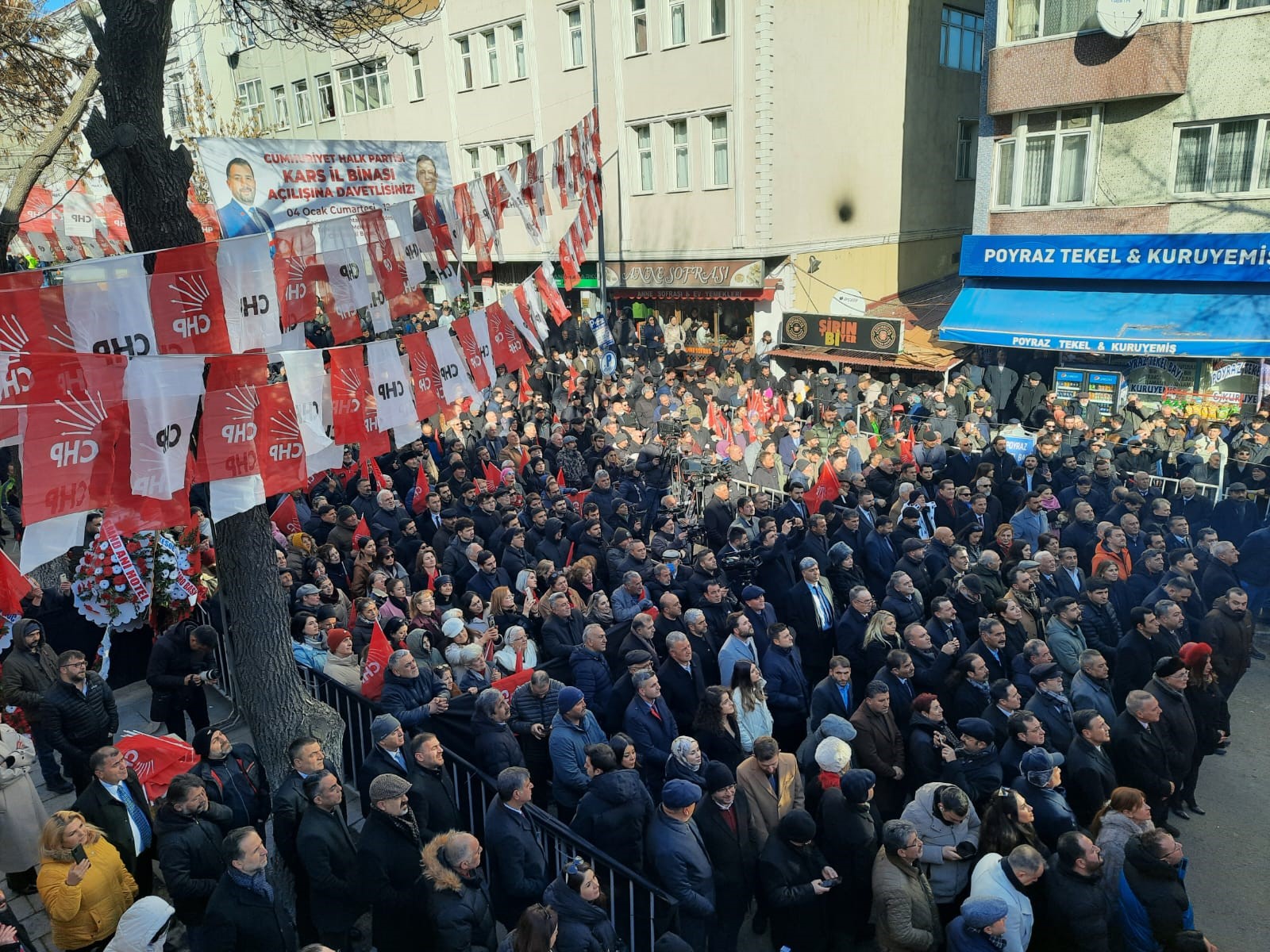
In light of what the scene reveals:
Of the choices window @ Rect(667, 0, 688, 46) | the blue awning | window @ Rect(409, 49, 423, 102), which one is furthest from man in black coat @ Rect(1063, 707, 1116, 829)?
window @ Rect(409, 49, 423, 102)

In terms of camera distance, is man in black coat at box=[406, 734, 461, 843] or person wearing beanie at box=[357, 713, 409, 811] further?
person wearing beanie at box=[357, 713, 409, 811]

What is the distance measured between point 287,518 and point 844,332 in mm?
14631

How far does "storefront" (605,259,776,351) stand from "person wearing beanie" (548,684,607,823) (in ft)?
61.8

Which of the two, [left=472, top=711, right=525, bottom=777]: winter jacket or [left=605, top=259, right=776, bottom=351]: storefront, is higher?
[left=605, top=259, right=776, bottom=351]: storefront

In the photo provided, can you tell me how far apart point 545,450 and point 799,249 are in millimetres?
11932

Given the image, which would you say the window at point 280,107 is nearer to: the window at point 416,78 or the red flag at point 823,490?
the window at point 416,78

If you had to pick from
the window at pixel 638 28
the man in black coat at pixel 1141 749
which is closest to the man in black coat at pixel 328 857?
the man in black coat at pixel 1141 749

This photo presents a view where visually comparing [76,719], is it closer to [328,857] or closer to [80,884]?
[80,884]

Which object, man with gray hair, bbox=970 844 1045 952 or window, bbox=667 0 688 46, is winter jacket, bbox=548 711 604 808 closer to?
man with gray hair, bbox=970 844 1045 952

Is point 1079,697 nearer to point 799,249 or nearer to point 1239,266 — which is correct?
point 1239,266

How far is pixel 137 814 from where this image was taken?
5625mm

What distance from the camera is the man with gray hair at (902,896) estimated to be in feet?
16.2

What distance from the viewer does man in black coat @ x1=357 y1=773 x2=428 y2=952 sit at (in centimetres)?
495

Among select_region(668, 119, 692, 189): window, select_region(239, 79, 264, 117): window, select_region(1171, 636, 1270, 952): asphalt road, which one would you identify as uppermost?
select_region(239, 79, 264, 117): window
